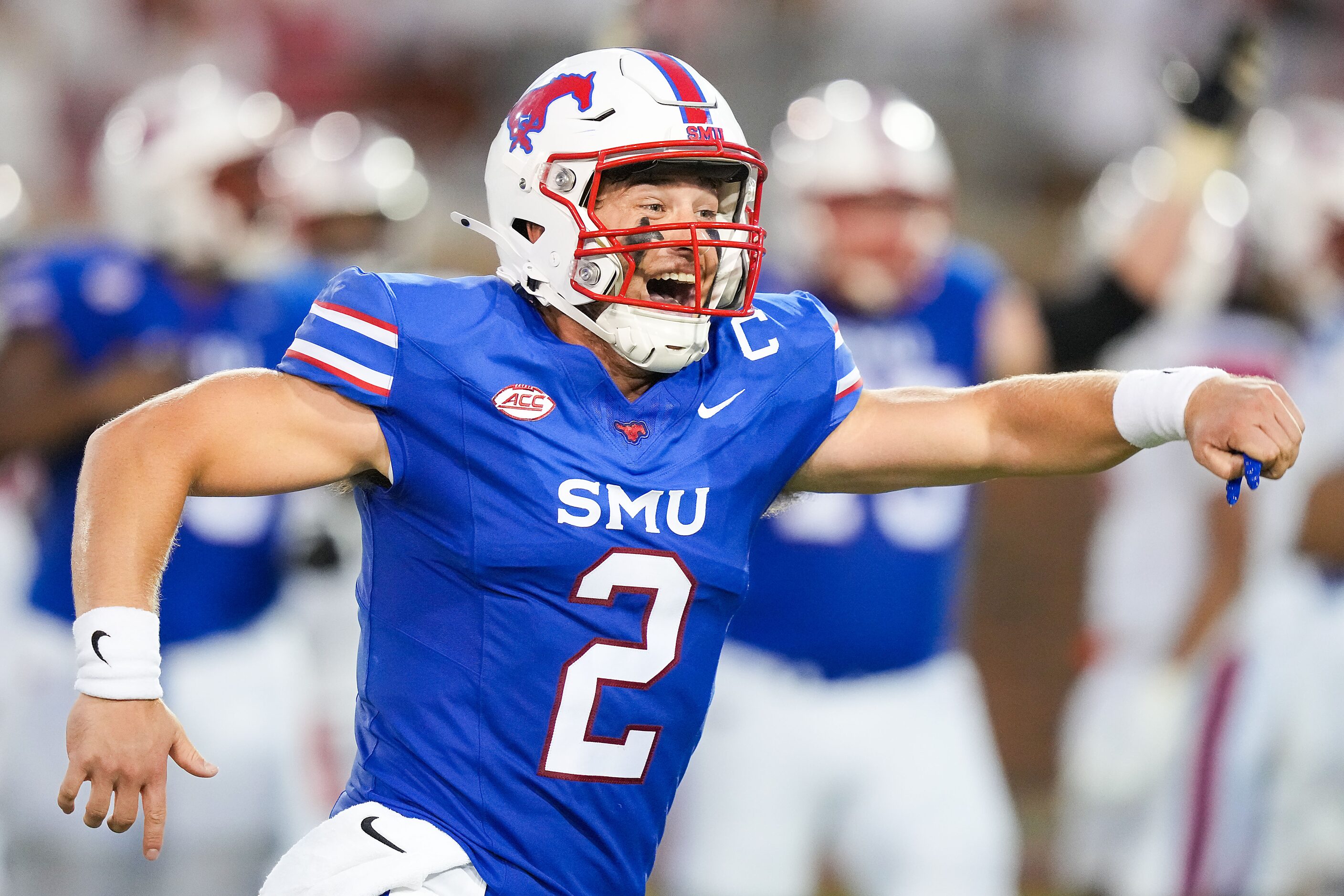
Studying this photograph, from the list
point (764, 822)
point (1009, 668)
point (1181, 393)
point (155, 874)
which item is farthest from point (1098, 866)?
point (1181, 393)

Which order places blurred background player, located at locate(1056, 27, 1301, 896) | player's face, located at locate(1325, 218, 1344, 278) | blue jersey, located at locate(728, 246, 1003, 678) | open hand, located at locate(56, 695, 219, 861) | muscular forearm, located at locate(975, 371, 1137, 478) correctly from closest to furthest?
open hand, located at locate(56, 695, 219, 861) → muscular forearm, located at locate(975, 371, 1137, 478) → blue jersey, located at locate(728, 246, 1003, 678) → blurred background player, located at locate(1056, 27, 1301, 896) → player's face, located at locate(1325, 218, 1344, 278)

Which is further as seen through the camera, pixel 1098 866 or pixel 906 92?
pixel 906 92

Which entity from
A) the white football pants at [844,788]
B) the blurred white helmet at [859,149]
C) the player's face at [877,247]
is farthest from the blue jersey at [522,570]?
the blurred white helmet at [859,149]

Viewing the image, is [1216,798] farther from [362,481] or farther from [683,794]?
[362,481]

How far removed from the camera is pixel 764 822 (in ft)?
14.9

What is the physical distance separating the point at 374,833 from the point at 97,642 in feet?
1.71

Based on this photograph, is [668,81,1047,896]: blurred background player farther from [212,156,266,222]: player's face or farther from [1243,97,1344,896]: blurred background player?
[212,156,266,222]: player's face

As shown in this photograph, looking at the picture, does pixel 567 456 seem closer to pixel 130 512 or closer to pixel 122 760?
pixel 130 512

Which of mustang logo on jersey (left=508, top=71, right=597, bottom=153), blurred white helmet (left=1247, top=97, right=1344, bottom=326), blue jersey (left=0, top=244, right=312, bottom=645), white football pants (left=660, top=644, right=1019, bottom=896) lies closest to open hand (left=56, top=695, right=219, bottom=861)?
mustang logo on jersey (left=508, top=71, right=597, bottom=153)

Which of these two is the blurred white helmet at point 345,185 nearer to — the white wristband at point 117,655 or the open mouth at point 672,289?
the open mouth at point 672,289

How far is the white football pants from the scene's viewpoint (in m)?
4.45

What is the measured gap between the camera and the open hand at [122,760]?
7.17 ft

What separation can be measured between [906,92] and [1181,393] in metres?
6.53

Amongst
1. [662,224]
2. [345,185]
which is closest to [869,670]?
[662,224]
